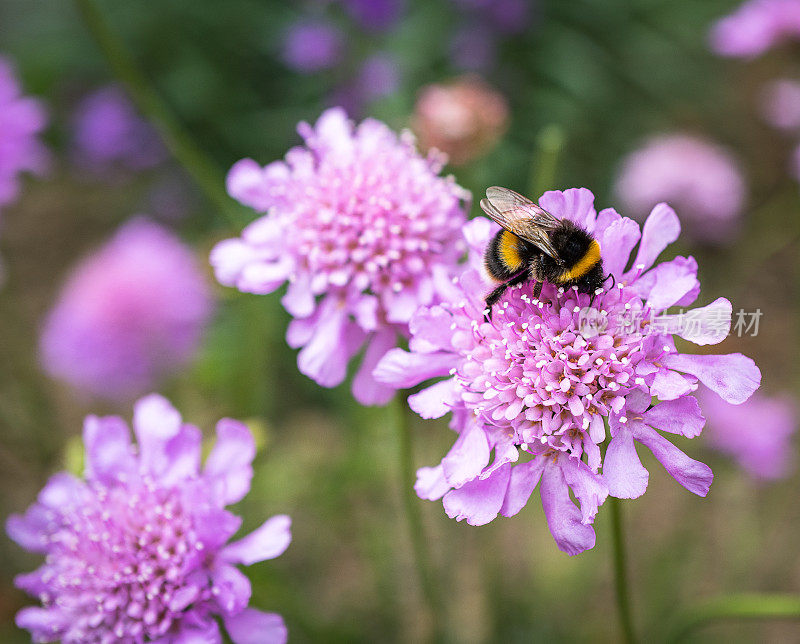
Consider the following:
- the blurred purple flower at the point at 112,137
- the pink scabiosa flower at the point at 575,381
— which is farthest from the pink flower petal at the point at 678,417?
the blurred purple flower at the point at 112,137

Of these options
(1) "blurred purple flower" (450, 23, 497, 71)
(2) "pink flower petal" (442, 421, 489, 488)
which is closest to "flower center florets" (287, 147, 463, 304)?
(2) "pink flower petal" (442, 421, 489, 488)

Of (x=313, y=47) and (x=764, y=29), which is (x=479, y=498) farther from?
(x=313, y=47)

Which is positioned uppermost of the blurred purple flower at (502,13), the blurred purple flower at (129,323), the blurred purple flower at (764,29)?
the blurred purple flower at (502,13)

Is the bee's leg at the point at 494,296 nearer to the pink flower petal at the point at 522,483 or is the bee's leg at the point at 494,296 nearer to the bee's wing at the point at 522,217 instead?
the bee's wing at the point at 522,217

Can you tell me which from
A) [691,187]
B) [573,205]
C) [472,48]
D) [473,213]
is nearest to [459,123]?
[473,213]

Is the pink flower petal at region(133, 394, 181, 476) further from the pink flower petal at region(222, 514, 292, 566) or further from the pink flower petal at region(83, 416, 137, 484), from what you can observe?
the pink flower petal at region(222, 514, 292, 566)
